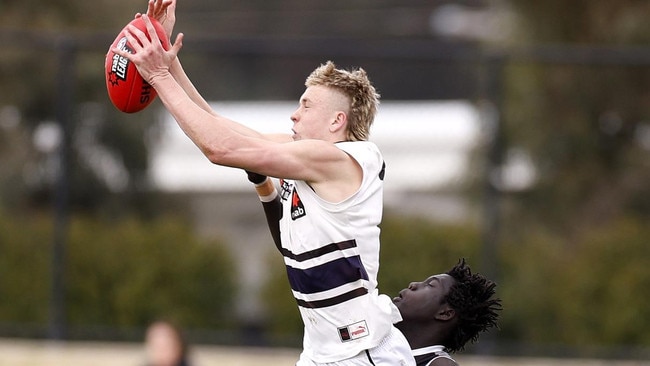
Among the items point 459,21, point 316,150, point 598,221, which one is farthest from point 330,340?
point 459,21

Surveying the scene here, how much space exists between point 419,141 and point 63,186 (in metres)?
3.21

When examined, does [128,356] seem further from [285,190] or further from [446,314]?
[285,190]

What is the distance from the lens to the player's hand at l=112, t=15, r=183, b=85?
175 inches

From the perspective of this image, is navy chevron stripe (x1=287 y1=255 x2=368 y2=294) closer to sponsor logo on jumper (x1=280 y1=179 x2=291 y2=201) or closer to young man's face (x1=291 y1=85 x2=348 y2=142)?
sponsor logo on jumper (x1=280 y1=179 x2=291 y2=201)

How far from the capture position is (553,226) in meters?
10.8

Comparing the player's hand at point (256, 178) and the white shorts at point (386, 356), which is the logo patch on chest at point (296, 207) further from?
the white shorts at point (386, 356)

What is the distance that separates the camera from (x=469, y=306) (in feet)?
16.8

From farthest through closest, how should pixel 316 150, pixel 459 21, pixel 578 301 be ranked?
pixel 459 21 → pixel 578 301 → pixel 316 150

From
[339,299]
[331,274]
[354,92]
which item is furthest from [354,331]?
[354,92]

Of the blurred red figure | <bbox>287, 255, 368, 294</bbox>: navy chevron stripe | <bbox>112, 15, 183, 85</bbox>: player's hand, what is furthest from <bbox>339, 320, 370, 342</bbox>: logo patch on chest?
the blurred red figure

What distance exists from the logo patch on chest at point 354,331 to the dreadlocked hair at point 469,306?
0.62m

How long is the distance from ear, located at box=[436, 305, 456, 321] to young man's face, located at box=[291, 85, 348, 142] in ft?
3.14

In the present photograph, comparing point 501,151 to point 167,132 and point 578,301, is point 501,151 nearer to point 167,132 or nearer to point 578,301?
point 578,301

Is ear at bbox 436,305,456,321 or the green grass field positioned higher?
ear at bbox 436,305,456,321
